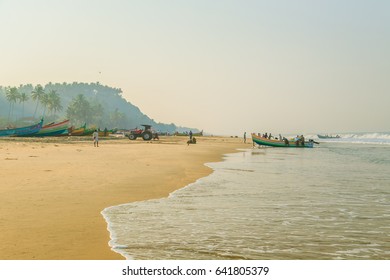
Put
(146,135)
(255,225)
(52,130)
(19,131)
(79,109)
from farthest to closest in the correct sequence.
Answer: (79,109) < (146,135) < (52,130) < (19,131) < (255,225)

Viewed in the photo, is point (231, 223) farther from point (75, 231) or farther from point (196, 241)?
point (75, 231)

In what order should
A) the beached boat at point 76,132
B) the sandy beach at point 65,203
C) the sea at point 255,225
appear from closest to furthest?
1. the sandy beach at point 65,203
2. the sea at point 255,225
3. the beached boat at point 76,132

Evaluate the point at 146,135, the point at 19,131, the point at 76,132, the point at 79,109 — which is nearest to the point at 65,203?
the point at 19,131

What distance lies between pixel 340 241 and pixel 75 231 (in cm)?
508

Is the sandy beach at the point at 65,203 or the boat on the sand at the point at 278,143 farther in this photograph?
the boat on the sand at the point at 278,143

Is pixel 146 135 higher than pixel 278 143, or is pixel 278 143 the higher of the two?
pixel 146 135

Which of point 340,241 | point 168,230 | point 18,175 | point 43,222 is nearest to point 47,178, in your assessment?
point 18,175

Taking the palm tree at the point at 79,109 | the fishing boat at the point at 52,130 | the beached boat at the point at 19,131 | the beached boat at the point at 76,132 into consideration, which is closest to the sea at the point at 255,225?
the beached boat at the point at 19,131

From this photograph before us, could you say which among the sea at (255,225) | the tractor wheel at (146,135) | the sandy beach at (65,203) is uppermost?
the tractor wheel at (146,135)

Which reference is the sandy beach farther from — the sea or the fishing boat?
the fishing boat

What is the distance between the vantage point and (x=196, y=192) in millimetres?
13367

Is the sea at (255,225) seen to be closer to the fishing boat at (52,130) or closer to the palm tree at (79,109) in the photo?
the fishing boat at (52,130)

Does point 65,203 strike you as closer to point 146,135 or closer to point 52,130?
point 146,135

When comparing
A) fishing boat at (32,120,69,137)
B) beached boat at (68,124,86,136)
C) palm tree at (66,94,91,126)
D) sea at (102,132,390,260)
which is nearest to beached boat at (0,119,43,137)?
fishing boat at (32,120,69,137)
